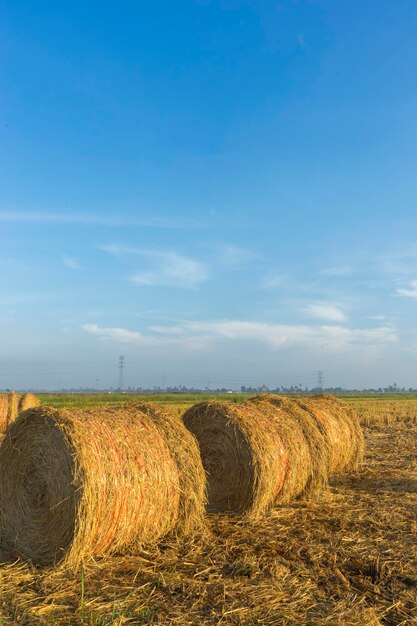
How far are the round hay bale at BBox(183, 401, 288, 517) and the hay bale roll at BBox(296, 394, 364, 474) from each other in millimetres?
2164

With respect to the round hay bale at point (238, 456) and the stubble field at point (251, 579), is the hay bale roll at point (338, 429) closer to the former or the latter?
the round hay bale at point (238, 456)

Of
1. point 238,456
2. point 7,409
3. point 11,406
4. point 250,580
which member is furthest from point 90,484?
point 11,406

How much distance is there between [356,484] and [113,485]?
5.83 m

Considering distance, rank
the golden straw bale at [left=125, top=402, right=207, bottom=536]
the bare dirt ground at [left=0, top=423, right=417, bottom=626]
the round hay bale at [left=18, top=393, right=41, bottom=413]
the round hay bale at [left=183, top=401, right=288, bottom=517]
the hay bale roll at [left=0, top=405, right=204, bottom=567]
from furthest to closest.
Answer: the round hay bale at [left=18, top=393, right=41, bottom=413]
the round hay bale at [left=183, top=401, right=288, bottom=517]
the golden straw bale at [left=125, top=402, right=207, bottom=536]
the hay bale roll at [left=0, top=405, right=204, bottom=567]
the bare dirt ground at [left=0, top=423, right=417, bottom=626]

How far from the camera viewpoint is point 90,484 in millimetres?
5875

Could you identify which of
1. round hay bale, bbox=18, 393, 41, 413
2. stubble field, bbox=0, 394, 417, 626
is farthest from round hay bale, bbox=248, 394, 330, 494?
round hay bale, bbox=18, 393, 41, 413

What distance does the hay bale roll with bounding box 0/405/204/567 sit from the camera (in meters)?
5.93

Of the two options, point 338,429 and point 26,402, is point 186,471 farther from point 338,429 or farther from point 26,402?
point 26,402

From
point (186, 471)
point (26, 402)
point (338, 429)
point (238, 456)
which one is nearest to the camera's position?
point (186, 471)

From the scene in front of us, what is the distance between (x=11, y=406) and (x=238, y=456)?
51.6 ft

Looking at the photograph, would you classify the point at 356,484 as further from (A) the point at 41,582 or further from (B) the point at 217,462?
(A) the point at 41,582

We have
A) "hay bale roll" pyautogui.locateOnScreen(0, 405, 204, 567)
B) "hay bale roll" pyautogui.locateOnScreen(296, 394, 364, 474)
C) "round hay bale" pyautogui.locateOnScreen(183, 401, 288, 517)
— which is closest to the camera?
"hay bale roll" pyautogui.locateOnScreen(0, 405, 204, 567)

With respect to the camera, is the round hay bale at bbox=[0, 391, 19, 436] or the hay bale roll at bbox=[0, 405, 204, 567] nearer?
the hay bale roll at bbox=[0, 405, 204, 567]

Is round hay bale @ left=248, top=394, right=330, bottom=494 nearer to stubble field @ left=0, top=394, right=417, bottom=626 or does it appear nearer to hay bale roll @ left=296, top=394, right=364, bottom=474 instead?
A: hay bale roll @ left=296, top=394, right=364, bottom=474
